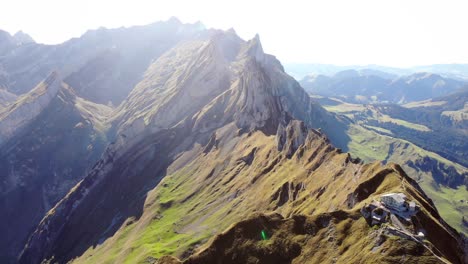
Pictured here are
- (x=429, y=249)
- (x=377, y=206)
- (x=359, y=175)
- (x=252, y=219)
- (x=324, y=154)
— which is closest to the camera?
(x=429, y=249)

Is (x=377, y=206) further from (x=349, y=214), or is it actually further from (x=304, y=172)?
(x=304, y=172)

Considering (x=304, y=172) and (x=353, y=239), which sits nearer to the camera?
(x=353, y=239)

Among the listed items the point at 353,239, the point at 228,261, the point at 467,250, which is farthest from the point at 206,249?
the point at 467,250

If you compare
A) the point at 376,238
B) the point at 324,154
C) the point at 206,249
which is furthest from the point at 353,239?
the point at 324,154

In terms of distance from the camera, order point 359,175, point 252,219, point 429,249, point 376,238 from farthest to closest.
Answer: point 359,175 < point 252,219 < point 376,238 < point 429,249

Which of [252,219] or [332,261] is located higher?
[252,219]

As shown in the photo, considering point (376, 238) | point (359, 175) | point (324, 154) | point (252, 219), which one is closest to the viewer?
point (376, 238)

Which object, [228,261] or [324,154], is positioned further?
[324,154]

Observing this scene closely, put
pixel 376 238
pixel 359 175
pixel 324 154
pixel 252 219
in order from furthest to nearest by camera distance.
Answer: pixel 324 154 < pixel 359 175 < pixel 252 219 < pixel 376 238

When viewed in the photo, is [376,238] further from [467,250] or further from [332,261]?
[467,250]
